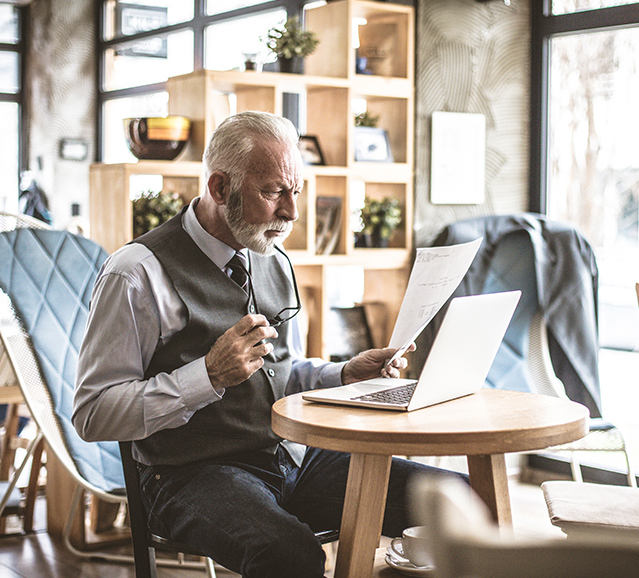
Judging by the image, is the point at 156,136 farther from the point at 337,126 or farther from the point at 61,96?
the point at 61,96

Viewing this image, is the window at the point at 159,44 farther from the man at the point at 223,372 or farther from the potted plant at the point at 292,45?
the man at the point at 223,372

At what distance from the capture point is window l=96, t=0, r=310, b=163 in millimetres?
4887

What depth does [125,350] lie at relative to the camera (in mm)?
1705

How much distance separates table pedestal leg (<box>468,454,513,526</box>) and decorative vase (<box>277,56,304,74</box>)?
217 cm

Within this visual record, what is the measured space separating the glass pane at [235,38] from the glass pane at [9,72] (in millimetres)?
2723

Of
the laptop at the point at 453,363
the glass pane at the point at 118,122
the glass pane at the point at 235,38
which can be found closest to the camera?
the laptop at the point at 453,363

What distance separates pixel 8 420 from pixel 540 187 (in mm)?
2606

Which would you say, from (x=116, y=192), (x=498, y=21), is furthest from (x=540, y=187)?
(x=116, y=192)

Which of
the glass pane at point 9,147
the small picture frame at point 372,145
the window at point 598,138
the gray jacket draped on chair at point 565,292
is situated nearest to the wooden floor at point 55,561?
the gray jacket draped on chair at point 565,292

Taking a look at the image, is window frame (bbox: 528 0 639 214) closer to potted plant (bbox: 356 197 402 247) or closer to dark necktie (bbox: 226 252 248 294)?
potted plant (bbox: 356 197 402 247)

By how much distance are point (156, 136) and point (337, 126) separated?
884mm

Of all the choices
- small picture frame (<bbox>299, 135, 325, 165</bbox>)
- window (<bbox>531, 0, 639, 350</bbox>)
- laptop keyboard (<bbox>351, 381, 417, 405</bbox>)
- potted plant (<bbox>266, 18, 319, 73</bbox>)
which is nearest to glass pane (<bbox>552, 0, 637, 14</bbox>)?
window (<bbox>531, 0, 639, 350</bbox>)

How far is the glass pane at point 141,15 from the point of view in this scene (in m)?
5.70

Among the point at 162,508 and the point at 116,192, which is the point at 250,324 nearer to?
the point at 162,508
